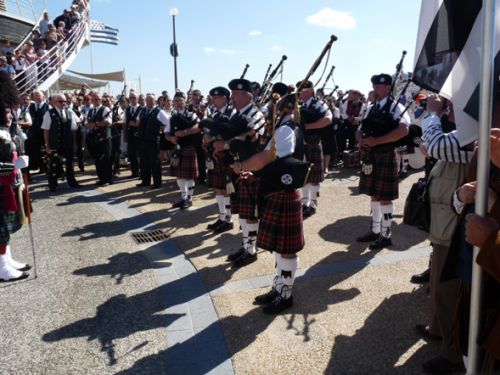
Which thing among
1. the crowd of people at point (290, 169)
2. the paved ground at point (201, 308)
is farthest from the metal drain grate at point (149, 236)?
the crowd of people at point (290, 169)

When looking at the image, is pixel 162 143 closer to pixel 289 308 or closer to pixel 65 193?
pixel 65 193

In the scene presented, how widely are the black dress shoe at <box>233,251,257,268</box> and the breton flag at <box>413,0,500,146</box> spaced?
2.71 metres

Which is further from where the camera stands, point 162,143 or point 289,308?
point 162,143

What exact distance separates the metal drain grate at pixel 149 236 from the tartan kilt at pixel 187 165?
1.33m

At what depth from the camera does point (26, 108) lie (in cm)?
935

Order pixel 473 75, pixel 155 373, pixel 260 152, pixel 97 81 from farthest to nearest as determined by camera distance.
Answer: pixel 97 81, pixel 260 152, pixel 155 373, pixel 473 75

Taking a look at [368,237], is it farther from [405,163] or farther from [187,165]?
[405,163]

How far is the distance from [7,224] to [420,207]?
144 inches

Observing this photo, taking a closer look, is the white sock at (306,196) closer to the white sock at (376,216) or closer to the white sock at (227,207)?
the white sock at (227,207)

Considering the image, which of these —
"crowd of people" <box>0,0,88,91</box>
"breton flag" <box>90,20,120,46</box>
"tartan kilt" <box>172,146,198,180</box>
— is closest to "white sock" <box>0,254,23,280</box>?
"tartan kilt" <box>172,146,198,180</box>

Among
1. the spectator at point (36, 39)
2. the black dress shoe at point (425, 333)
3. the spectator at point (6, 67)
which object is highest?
the spectator at point (36, 39)

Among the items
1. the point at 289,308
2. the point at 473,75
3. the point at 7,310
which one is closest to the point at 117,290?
the point at 7,310

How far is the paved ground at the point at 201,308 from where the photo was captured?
264 cm

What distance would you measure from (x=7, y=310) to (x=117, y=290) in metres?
0.86
